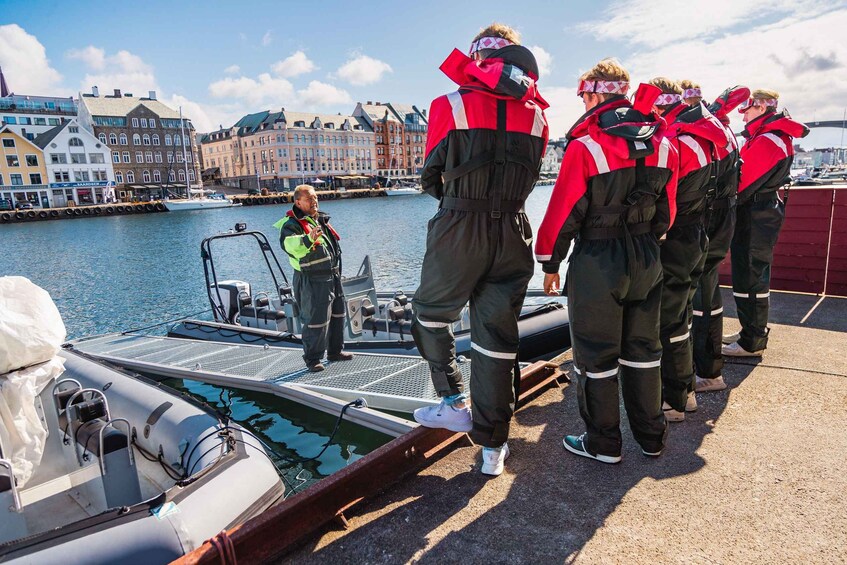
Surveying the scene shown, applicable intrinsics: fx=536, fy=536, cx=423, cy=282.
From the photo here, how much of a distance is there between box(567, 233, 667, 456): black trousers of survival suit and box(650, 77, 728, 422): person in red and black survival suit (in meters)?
0.44

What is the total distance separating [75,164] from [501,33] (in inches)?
2947

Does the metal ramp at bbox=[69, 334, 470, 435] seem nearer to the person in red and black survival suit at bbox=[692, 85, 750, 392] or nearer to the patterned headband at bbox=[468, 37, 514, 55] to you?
the person in red and black survival suit at bbox=[692, 85, 750, 392]

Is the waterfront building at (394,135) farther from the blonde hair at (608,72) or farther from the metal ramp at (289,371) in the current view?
the blonde hair at (608,72)

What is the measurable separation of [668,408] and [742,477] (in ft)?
2.23

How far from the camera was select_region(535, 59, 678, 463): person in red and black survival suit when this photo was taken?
2.44m

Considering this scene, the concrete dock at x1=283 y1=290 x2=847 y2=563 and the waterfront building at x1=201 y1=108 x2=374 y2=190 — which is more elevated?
the waterfront building at x1=201 y1=108 x2=374 y2=190

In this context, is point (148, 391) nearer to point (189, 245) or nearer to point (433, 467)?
point (433, 467)

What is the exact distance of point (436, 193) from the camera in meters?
2.64

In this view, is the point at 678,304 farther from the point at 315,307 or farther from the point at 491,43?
the point at 315,307

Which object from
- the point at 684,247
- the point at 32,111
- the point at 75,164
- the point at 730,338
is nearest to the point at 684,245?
the point at 684,247

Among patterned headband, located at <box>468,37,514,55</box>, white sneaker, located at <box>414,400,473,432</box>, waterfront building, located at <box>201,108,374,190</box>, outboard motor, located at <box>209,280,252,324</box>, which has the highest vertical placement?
waterfront building, located at <box>201,108,374,190</box>

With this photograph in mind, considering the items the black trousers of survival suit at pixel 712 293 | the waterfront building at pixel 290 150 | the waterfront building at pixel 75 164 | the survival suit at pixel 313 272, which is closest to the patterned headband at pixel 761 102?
the black trousers of survival suit at pixel 712 293

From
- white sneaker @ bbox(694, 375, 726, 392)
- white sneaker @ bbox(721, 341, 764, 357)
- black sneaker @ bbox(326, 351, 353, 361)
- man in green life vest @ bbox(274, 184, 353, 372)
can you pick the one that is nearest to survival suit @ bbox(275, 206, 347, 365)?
man in green life vest @ bbox(274, 184, 353, 372)

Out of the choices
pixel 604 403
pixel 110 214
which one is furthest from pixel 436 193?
pixel 110 214
